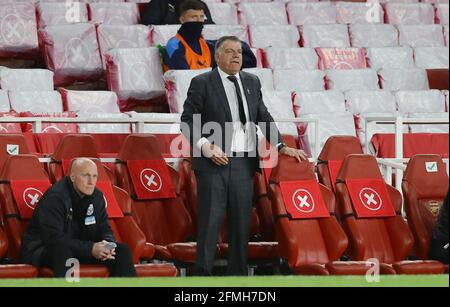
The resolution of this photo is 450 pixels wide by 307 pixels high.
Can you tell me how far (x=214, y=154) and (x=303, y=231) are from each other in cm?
108

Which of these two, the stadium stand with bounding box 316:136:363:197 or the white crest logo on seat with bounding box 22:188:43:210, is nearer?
the white crest logo on seat with bounding box 22:188:43:210

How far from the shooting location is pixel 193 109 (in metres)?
6.99

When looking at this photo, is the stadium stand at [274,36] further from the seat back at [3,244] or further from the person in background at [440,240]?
the seat back at [3,244]

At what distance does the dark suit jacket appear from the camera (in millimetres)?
6949

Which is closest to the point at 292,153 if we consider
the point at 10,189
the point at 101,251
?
the point at 101,251

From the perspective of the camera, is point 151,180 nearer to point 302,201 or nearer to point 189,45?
point 302,201

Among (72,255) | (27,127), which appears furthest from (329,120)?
(72,255)

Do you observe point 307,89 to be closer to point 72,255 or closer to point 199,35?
point 199,35

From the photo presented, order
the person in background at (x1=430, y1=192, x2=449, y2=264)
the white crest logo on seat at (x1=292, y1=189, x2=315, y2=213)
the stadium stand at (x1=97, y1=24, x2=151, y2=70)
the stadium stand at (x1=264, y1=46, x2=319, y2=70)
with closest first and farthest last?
the person in background at (x1=430, y1=192, x2=449, y2=264), the white crest logo on seat at (x1=292, y1=189, x2=315, y2=213), the stadium stand at (x1=97, y1=24, x2=151, y2=70), the stadium stand at (x1=264, y1=46, x2=319, y2=70)

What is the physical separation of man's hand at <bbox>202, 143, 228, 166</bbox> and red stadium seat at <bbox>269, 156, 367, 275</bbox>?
800 mm

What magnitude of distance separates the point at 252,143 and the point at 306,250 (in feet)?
2.96

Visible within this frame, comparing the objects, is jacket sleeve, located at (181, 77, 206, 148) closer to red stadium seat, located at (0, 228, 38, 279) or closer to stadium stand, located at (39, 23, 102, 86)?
red stadium seat, located at (0, 228, 38, 279)

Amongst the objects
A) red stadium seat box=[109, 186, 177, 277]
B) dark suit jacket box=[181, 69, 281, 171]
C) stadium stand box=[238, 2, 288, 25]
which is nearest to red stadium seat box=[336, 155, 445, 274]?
dark suit jacket box=[181, 69, 281, 171]

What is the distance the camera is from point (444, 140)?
885 centimetres
